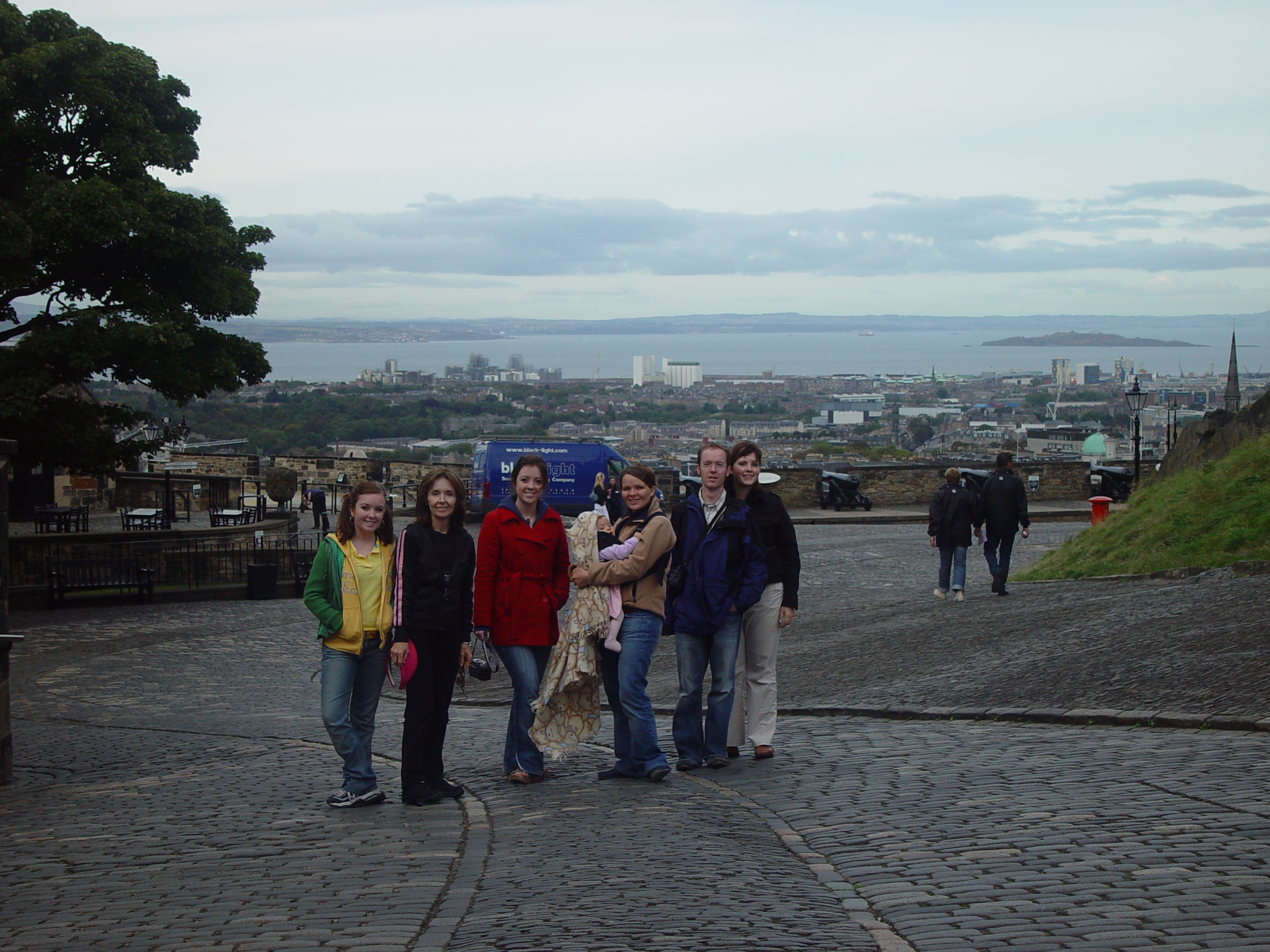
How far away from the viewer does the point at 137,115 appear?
18.7 metres

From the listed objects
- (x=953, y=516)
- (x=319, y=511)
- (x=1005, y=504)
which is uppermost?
(x=1005, y=504)

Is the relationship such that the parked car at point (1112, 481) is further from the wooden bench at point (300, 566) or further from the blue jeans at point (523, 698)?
the blue jeans at point (523, 698)

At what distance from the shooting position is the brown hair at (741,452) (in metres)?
7.12

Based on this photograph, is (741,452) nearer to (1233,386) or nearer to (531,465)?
(531,465)

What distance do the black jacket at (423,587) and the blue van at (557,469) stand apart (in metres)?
25.2

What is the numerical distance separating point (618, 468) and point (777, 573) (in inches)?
1002

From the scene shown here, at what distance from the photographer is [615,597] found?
6.68 metres

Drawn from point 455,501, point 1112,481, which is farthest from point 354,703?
point 1112,481

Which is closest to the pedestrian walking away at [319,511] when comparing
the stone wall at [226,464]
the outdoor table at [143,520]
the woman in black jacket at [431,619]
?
the outdoor table at [143,520]

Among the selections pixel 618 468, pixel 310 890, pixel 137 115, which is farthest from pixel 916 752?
pixel 618 468

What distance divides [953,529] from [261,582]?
11.0 meters

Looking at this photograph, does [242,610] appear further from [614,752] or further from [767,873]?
[767,873]

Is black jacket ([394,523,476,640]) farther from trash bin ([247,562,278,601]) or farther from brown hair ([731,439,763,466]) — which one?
trash bin ([247,562,278,601])

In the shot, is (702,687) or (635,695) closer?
(635,695)
